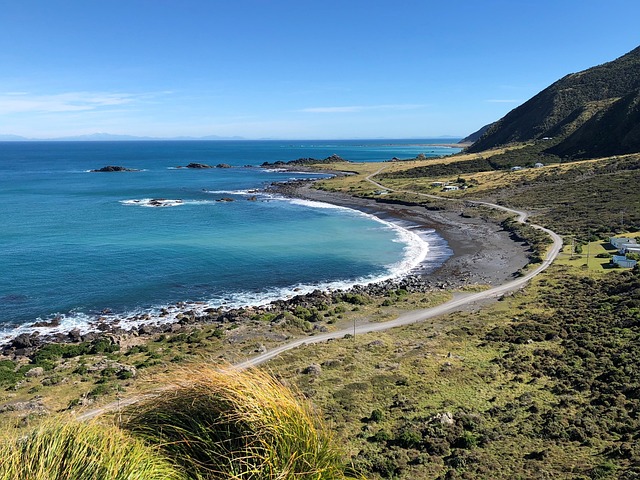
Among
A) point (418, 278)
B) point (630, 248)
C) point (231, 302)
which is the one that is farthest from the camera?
point (630, 248)

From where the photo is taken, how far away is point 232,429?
26.2 feet

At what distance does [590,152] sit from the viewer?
14388cm

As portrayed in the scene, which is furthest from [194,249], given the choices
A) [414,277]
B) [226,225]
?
[414,277]

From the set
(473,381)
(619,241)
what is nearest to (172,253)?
(473,381)

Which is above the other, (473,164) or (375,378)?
(473,164)

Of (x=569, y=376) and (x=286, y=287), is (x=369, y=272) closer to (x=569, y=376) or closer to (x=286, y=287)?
(x=286, y=287)

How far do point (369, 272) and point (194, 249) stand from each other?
26.5 meters

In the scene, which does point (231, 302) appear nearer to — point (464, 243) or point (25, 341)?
point (25, 341)

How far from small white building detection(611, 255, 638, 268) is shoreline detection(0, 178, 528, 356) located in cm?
984

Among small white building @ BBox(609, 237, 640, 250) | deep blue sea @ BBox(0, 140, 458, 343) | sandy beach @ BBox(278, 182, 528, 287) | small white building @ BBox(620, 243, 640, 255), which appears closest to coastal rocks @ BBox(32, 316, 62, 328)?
deep blue sea @ BBox(0, 140, 458, 343)

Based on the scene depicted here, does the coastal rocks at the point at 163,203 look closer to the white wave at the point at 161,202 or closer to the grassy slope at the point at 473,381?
the white wave at the point at 161,202

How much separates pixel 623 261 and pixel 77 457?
60000mm

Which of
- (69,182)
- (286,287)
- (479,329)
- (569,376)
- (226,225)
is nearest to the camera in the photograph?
(569,376)

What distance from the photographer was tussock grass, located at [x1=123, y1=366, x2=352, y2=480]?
7699 mm
